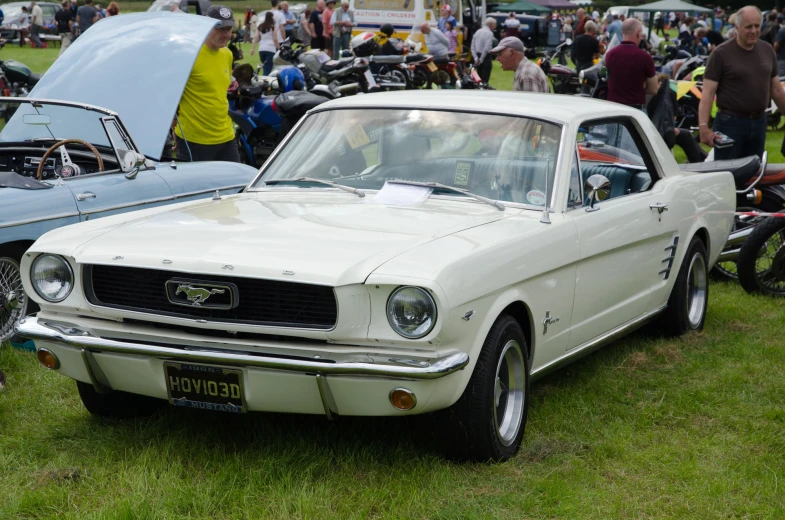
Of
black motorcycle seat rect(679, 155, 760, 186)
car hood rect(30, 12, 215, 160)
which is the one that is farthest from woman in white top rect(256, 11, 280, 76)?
black motorcycle seat rect(679, 155, 760, 186)

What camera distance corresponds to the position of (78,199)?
231 inches

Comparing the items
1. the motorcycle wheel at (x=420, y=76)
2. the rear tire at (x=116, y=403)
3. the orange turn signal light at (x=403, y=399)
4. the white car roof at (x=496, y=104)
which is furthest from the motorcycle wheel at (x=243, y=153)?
the motorcycle wheel at (x=420, y=76)

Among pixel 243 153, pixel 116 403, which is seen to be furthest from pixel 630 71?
pixel 116 403

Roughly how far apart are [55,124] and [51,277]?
114 inches

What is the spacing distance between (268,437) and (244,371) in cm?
69

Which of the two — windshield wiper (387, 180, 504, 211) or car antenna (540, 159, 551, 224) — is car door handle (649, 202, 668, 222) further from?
windshield wiper (387, 180, 504, 211)

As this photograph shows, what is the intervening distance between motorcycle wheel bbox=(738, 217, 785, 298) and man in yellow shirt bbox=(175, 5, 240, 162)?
4.12 metres

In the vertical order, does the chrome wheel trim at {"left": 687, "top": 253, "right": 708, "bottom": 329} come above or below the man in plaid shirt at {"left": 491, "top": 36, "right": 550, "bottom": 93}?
below

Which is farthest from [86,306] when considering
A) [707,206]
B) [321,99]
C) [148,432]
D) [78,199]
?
[321,99]

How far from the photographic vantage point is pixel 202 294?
3652 mm

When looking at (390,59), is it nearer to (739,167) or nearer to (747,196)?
(747,196)

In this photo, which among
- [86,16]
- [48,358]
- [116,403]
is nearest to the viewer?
[48,358]

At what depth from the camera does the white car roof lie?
489 cm

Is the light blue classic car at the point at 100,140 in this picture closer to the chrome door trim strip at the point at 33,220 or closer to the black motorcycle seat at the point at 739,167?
the chrome door trim strip at the point at 33,220
